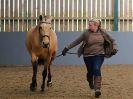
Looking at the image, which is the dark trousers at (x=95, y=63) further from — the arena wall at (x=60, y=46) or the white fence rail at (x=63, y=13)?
the white fence rail at (x=63, y=13)

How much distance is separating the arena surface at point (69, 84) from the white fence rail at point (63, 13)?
7.87 ft

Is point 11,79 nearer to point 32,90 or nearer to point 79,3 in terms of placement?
point 32,90

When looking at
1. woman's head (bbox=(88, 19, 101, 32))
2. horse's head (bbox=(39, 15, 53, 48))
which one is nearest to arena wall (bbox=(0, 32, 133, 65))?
horse's head (bbox=(39, 15, 53, 48))

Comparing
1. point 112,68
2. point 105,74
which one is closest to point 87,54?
point 105,74

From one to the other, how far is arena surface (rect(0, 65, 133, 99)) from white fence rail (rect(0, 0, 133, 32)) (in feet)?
7.87

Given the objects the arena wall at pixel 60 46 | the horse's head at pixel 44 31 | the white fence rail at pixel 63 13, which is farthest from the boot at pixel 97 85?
the white fence rail at pixel 63 13

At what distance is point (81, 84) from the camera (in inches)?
476

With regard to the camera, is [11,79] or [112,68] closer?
[11,79]

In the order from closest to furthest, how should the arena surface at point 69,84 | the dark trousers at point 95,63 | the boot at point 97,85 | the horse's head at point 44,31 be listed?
the boot at point 97,85
the dark trousers at point 95,63
the horse's head at point 44,31
the arena surface at point 69,84

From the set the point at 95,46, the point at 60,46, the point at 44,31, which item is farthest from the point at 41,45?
the point at 60,46

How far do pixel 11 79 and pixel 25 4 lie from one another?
250 inches

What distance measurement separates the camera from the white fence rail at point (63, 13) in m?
18.9

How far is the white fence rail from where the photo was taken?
18938mm

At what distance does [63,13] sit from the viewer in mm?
19000
